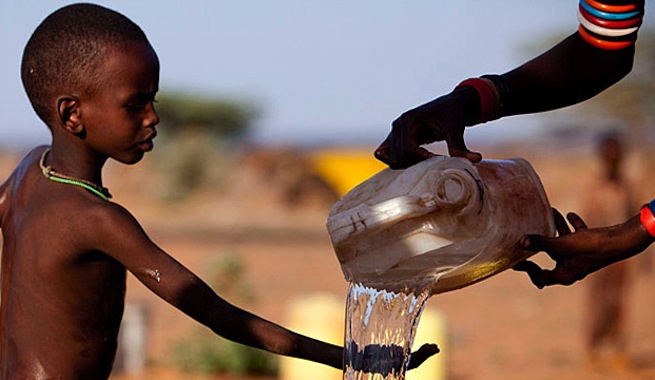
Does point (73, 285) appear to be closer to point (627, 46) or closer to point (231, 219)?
point (627, 46)

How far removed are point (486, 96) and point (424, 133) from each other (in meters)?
0.26

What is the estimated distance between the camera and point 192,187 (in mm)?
31203

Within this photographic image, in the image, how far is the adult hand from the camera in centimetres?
288

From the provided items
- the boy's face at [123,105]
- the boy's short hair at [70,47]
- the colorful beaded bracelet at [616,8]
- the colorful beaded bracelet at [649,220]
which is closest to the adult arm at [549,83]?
the colorful beaded bracelet at [616,8]

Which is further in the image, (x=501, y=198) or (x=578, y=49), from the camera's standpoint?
(x=578, y=49)

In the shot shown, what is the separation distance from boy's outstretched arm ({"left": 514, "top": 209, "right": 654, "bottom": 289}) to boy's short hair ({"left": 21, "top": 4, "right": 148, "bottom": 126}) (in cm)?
97

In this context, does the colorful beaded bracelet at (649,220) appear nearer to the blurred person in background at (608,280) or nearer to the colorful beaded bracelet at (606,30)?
the colorful beaded bracelet at (606,30)

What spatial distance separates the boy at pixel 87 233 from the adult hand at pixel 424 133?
411 mm

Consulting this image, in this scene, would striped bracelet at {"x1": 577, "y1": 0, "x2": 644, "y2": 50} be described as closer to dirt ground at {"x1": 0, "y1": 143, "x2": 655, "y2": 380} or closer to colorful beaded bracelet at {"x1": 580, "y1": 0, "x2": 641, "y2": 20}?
colorful beaded bracelet at {"x1": 580, "y1": 0, "x2": 641, "y2": 20}

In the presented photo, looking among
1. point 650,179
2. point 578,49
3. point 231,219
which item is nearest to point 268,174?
point 231,219

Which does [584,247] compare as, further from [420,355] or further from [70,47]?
[70,47]

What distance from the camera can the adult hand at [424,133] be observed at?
2.88 metres

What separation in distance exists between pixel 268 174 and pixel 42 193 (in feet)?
103

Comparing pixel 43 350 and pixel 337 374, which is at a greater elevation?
pixel 337 374
